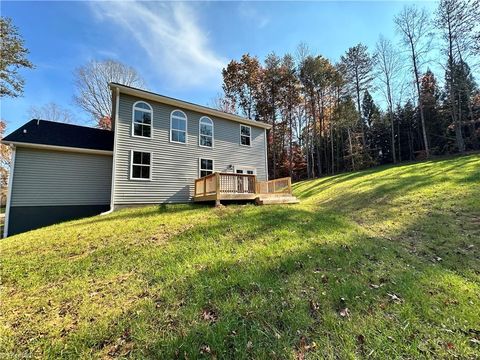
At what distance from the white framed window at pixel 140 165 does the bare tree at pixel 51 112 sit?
795 inches

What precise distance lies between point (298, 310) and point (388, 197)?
9174 millimetres

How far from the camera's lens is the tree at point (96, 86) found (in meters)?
23.0

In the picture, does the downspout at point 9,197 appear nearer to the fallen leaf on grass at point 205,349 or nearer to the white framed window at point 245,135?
the white framed window at point 245,135

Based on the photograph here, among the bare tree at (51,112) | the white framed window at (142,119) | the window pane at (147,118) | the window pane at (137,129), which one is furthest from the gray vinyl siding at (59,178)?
the bare tree at (51,112)

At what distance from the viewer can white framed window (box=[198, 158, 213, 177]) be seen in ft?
44.0

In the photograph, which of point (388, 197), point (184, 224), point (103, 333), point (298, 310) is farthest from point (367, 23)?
point (103, 333)

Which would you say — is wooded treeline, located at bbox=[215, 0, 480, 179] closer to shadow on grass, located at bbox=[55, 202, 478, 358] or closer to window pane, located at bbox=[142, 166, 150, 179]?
window pane, located at bbox=[142, 166, 150, 179]

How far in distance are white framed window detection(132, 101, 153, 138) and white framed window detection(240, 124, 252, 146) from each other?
18.9ft

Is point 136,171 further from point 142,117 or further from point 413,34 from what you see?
point 413,34

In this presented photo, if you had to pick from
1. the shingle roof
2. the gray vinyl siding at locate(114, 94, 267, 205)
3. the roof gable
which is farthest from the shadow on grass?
the shingle roof

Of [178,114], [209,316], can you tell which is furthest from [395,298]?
[178,114]

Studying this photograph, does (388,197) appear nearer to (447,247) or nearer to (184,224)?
(447,247)

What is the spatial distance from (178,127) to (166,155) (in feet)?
5.81

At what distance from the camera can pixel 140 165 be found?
11539 millimetres
